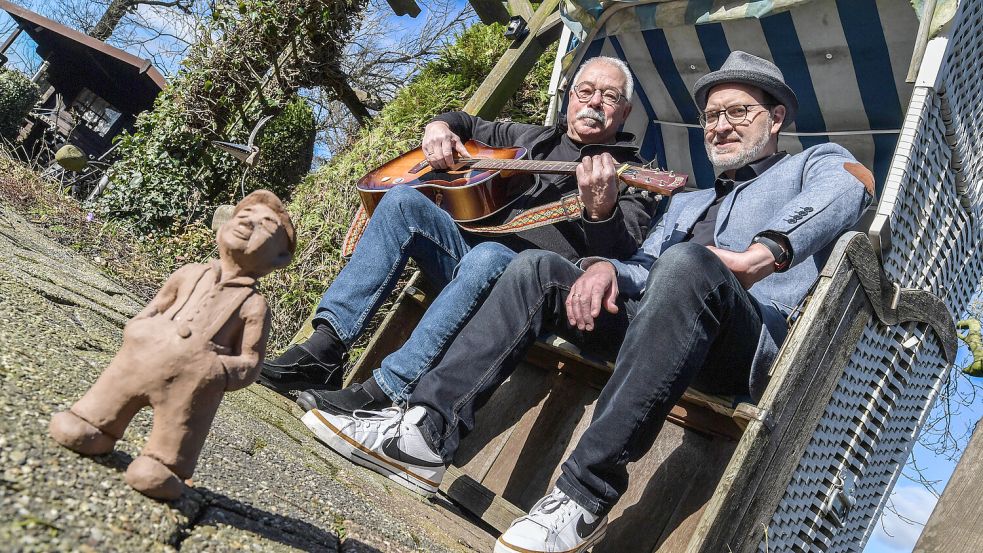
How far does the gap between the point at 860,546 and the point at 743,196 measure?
1.33 meters

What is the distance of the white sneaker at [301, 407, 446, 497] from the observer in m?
2.06

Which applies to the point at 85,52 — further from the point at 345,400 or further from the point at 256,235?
the point at 256,235

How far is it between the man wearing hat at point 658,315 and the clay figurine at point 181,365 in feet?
2.93

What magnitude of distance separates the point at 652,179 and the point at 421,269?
34.0 inches

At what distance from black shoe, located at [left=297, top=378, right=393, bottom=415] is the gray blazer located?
74cm

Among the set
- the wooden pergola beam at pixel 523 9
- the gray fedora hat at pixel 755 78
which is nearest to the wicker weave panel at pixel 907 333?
the gray fedora hat at pixel 755 78

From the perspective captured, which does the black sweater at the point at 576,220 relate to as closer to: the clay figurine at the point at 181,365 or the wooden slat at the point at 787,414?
the wooden slat at the point at 787,414

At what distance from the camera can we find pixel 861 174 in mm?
2273

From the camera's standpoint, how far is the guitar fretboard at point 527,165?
2.76m

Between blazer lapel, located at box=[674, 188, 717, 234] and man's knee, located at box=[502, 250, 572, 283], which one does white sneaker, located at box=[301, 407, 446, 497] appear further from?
blazer lapel, located at box=[674, 188, 717, 234]

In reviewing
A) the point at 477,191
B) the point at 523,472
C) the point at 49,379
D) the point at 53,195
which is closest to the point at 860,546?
the point at 523,472

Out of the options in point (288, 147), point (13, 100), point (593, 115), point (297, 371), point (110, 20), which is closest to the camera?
point (297, 371)

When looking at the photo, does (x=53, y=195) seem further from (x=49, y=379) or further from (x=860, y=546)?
(x=860, y=546)

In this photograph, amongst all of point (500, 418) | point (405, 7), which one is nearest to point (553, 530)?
point (500, 418)
